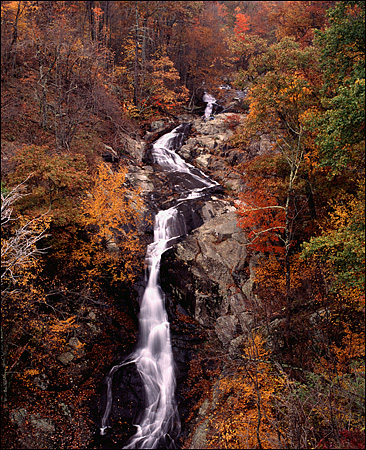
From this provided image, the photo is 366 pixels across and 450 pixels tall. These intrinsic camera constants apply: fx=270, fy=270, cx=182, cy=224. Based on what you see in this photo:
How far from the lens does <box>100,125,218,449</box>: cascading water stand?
11312 millimetres

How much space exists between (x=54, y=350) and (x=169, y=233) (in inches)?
343

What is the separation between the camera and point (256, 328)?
1273 cm

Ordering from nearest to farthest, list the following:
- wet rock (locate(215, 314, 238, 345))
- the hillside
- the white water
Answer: the hillside → wet rock (locate(215, 314, 238, 345)) → the white water

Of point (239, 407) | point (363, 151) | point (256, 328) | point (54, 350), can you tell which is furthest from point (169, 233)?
point (363, 151)

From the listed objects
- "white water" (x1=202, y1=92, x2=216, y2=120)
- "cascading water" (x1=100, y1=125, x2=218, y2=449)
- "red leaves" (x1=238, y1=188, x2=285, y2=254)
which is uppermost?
"white water" (x1=202, y1=92, x2=216, y2=120)

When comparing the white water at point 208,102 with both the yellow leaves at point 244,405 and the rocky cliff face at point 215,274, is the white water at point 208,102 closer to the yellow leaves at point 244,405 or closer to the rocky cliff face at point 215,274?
the rocky cliff face at point 215,274

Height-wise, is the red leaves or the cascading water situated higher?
the red leaves

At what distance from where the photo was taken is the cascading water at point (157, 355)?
11312 mm

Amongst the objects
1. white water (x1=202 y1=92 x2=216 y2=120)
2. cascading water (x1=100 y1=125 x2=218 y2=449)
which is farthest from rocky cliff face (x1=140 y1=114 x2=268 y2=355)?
white water (x1=202 y1=92 x2=216 y2=120)

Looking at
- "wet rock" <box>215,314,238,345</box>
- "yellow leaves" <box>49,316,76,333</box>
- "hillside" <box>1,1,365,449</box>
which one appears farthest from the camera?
"wet rock" <box>215,314,238,345</box>

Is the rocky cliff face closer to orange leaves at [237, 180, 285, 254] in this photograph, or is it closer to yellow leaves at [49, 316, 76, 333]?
orange leaves at [237, 180, 285, 254]

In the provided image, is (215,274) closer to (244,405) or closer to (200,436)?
(244,405)

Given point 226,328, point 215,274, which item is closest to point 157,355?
point 226,328

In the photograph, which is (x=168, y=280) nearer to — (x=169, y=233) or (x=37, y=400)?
(x=169, y=233)
